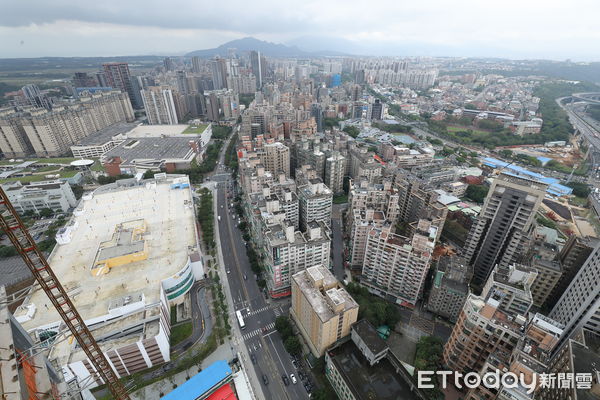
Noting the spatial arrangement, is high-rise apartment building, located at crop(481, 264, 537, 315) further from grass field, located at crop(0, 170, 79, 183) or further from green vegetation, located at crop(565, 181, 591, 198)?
grass field, located at crop(0, 170, 79, 183)

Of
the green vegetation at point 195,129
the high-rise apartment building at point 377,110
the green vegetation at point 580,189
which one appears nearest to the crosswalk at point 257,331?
the green vegetation at point 580,189

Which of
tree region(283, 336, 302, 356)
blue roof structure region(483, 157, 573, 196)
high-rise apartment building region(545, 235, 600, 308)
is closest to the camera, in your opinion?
tree region(283, 336, 302, 356)

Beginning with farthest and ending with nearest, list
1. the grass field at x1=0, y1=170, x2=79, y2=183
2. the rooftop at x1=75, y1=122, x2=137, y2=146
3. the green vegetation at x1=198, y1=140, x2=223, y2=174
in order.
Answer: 1. the rooftop at x1=75, y1=122, x2=137, y2=146
2. the green vegetation at x1=198, y1=140, x2=223, y2=174
3. the grass field at x1=0, y1=170, x2=79, y2=183

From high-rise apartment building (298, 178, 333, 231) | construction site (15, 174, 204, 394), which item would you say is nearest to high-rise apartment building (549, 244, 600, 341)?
high-rise apartment building (298, 178, 333, 231)

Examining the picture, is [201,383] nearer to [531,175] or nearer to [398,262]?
[398,262]

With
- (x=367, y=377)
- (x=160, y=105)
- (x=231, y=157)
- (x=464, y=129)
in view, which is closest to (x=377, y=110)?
(x=464, y=129)

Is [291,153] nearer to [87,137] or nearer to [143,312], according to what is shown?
[143,312]
